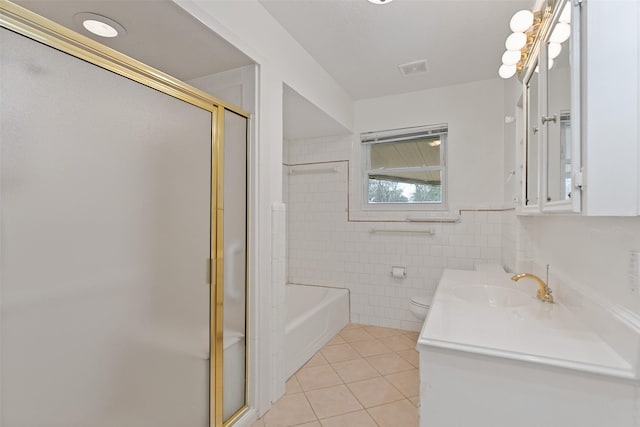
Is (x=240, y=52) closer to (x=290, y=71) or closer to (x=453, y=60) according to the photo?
(x=290, y=71)

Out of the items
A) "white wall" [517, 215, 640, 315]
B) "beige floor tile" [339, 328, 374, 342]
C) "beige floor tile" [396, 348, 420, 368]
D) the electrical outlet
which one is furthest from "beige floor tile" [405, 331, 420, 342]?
the electrical outlet

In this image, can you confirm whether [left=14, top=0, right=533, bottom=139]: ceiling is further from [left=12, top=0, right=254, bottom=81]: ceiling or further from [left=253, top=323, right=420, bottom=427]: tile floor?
[left=253, top=323, right=420, bottom=427]: tile floor

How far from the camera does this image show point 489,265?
2.68m

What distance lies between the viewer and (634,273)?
0.90 metres

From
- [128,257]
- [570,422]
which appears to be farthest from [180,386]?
[570,422]

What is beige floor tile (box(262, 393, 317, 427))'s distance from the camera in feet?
5.72

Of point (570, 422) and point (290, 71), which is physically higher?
point (290, 71)

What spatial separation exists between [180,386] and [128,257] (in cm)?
65

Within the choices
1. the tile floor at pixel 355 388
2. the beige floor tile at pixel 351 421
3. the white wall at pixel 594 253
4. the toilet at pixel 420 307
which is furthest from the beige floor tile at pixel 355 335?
the white wall at pixel 594 253

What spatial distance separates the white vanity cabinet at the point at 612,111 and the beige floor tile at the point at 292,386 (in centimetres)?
194

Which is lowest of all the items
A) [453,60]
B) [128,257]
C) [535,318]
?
[535,318]

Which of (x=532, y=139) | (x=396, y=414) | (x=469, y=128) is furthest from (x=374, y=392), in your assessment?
(x=469, y=128)

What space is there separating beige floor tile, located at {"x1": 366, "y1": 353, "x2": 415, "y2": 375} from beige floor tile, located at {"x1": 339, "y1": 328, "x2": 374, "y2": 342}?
37 cm

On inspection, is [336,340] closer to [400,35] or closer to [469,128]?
[469,128]
